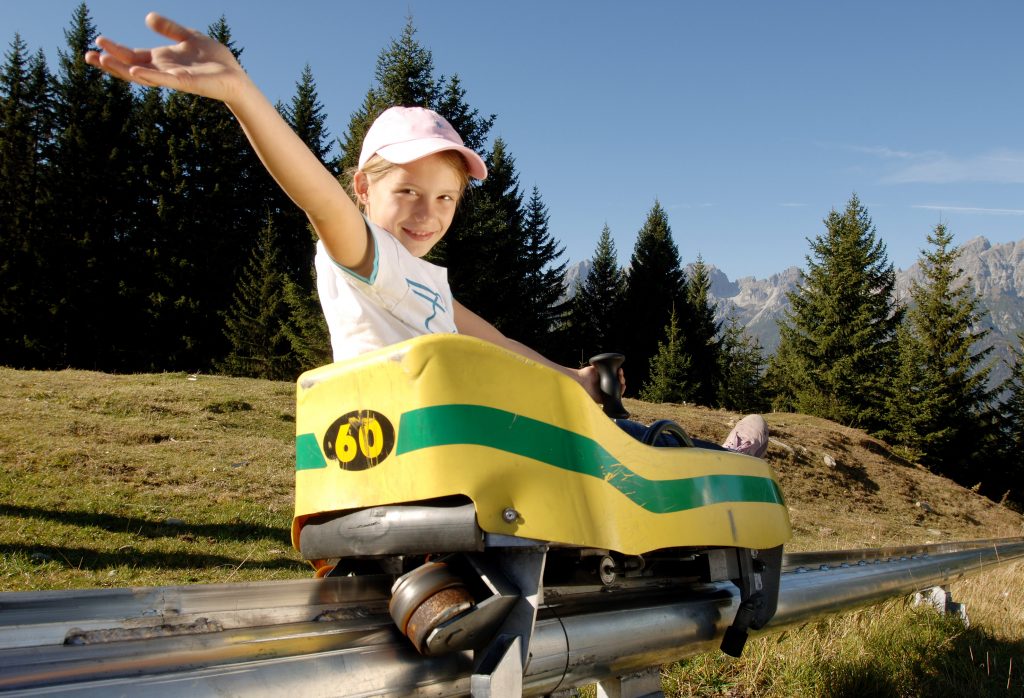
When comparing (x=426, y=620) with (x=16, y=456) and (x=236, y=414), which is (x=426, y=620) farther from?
(x=236, y=414)

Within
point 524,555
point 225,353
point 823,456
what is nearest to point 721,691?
point 524,555

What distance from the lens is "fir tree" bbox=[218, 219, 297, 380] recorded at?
3012 cm

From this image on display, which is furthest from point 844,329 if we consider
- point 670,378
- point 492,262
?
point 492,262

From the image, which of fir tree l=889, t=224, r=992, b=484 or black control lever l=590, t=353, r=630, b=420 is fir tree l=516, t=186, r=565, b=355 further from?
black control lever l=590, t=353, r=630, b=420

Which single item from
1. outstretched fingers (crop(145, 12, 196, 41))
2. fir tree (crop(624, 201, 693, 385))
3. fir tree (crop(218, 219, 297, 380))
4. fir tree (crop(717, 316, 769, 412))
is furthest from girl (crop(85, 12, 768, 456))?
fir tree (crop(717, 316, 769, 412))

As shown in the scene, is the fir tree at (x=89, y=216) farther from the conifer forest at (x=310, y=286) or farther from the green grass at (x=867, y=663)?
the green grass at (x=867, y=663)

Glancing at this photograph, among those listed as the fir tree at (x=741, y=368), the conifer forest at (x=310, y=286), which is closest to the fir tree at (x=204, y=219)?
the conifer forest at (x=310, y=286)

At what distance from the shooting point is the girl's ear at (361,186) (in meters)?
2.29

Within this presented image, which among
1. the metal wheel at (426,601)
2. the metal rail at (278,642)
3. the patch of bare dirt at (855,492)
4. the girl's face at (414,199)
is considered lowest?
the patch of bare dirt at (855,492)

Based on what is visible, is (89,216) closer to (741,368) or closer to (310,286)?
(310,286)

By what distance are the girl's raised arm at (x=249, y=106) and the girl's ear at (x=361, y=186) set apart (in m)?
0.55

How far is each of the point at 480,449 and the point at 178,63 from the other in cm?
94

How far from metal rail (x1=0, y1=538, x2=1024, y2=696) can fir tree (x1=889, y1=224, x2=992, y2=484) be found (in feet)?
122

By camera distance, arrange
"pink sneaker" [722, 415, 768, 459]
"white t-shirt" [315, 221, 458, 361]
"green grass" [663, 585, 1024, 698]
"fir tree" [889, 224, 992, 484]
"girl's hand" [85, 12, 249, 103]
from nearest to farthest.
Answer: "girl's hand" [85, 12, 249, 103] < "white t-shirt" [315, 221, 458, 361] < "pink sneaker" [722, 415, 768, 459] < "green grass" [663, 585, 1024, 698] < "fir tree" [889, 224, 992, 484]
